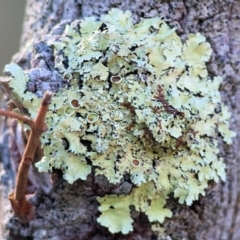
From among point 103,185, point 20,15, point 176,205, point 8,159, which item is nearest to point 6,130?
point 8,159

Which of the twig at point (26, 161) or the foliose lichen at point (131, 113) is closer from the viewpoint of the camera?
the twig at point (26, 161)

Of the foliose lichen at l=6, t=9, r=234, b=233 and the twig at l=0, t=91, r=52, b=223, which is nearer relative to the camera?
the twig at l=0, t=91, r=52, b=223

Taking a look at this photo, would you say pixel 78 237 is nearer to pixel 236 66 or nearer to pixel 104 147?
pixel 104 147

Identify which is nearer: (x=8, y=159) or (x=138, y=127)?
(x=138, y=127)

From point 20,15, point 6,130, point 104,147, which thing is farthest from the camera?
point 20,15

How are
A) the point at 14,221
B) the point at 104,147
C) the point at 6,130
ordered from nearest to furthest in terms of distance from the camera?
1. the point at 104,147
2. the point at 14,221
3. the point at 6,130
